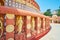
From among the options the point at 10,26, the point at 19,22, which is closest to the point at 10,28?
the point at 10,26

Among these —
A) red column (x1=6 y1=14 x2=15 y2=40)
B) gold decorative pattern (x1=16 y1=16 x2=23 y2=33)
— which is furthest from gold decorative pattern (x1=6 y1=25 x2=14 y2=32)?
gold decorative pattern (x1=16 y1=16 x2=23 y2=33)

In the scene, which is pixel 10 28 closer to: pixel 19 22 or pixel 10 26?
pixel 10 26

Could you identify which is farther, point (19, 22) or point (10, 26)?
point (19, 22)

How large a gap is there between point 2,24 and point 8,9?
263mm

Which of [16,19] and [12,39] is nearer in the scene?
[12,39]

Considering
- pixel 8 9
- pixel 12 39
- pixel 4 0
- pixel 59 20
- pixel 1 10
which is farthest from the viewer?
pixel 59 20

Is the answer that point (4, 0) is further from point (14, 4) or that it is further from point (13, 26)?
point (13, 26)

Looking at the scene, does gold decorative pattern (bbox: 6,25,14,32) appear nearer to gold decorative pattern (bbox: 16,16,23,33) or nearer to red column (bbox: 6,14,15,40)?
red column (bbox: 6,14,15,40)

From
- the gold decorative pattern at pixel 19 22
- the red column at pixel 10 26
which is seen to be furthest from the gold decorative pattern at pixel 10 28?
the gold decorative pattern at pixel 19 22

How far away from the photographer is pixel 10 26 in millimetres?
2211

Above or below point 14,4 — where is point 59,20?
below

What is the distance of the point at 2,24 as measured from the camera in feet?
6.95

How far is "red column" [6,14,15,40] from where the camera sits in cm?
216

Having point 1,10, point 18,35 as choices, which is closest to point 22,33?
point 18,35
